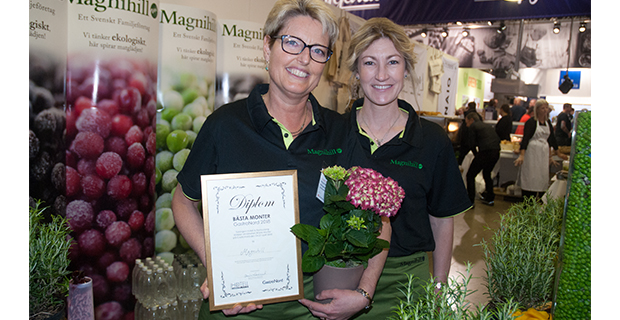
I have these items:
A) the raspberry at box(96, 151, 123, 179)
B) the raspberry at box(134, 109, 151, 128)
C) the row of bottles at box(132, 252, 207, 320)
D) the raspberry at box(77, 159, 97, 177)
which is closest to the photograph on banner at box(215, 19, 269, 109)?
the raspberry at box(134, 109, 151, 128)

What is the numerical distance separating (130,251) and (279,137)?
1.68 meters

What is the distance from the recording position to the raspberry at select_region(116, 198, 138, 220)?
8.61 feet

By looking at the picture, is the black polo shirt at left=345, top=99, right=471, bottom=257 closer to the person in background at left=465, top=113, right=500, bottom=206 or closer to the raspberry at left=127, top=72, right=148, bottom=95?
the raspberry at left=127, top=72, right=148, bottom=95

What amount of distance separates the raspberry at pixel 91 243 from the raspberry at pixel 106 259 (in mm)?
32

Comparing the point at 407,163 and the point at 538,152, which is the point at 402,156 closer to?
the point at 407,163

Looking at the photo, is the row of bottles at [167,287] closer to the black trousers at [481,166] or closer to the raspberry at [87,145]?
the raspberry at [87,145]

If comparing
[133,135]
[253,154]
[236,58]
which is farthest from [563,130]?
[253,154]

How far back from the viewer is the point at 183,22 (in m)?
3.00

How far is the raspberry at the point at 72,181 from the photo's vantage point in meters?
2.43

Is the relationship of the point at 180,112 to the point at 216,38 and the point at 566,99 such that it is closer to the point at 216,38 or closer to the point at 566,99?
the point at 216,38

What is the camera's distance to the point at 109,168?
2.55m
